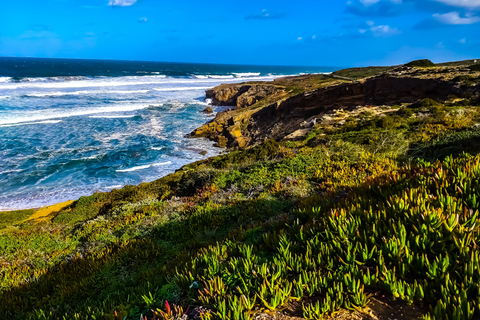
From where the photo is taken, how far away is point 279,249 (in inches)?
120

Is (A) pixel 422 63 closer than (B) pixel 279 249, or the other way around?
(B) pixel 279 249

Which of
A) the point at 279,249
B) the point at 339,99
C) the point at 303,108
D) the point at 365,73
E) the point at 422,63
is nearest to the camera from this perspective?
the point at 279,249

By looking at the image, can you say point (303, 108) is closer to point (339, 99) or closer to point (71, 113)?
point (339, 99)

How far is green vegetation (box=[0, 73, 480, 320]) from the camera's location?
2.32 metres

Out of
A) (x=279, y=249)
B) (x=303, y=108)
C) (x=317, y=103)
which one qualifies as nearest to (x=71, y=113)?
(x=303, y=108)

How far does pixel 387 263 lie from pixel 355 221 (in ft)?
1.99

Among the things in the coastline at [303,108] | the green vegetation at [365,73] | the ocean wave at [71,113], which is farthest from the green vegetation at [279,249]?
the green vegetation at [365,73]

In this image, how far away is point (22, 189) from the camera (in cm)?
1694

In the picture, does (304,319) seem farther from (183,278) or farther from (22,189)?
(22,189)

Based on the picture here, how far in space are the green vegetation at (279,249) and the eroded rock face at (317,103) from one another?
1352 cm

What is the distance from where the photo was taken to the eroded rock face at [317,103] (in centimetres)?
2031

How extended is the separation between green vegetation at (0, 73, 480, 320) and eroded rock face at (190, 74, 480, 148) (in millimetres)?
13516

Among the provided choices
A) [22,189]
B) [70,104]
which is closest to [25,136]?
[22,189]

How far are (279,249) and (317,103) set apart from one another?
24570 mm
